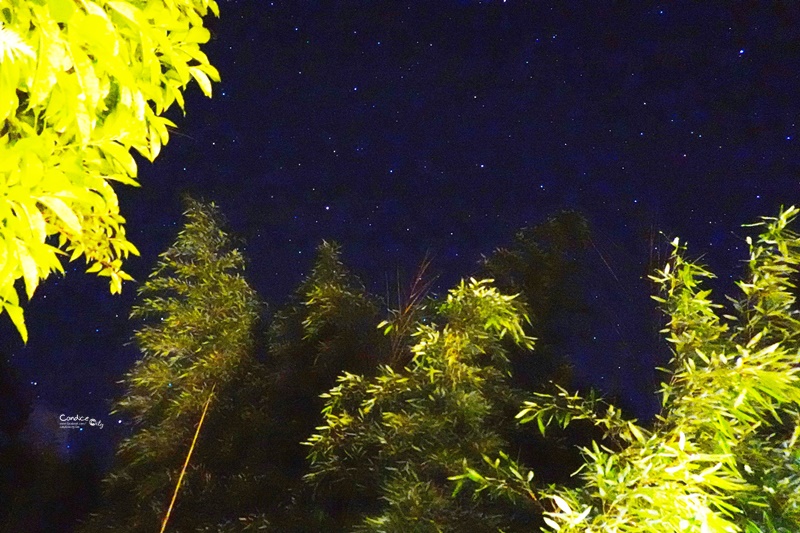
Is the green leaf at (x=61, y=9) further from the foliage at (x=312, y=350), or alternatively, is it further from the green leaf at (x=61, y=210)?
the foliage at (x=312, y=350)

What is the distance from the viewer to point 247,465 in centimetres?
432

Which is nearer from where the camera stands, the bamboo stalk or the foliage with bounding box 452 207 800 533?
the foliage with bounding box 452 207 800 533

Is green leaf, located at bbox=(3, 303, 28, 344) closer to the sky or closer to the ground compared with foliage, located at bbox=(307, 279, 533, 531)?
closer to the sky

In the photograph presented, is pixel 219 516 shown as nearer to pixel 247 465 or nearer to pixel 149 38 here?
pixel 247 465

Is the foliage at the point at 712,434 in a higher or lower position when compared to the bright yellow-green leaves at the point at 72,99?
lower

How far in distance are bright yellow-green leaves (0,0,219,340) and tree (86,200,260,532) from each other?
12.8 feet

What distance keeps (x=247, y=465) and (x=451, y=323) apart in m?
2.66

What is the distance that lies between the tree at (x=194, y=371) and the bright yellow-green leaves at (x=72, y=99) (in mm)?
3899

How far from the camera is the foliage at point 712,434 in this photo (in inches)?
50.2

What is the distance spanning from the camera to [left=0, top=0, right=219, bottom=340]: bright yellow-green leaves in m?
0.56

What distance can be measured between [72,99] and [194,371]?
13.9ft

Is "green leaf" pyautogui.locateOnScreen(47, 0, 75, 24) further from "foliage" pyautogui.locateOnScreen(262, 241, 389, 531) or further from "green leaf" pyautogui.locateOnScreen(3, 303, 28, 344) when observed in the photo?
"foliage" pyautogui.locateOnScreen(262, 241, 389, 531)

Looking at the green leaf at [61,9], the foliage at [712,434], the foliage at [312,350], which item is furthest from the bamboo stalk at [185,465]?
the green leaf at [61,9]

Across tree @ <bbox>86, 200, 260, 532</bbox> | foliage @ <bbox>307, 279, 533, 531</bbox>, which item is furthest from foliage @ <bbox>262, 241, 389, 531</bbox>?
foliage @ <bbox>307, 279, 533, 531</bbox>
